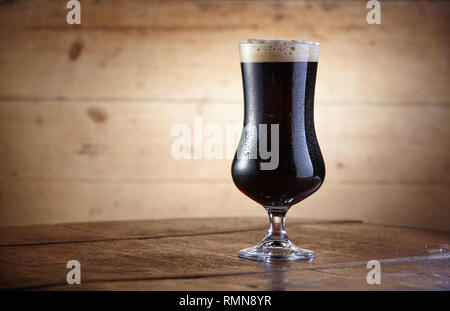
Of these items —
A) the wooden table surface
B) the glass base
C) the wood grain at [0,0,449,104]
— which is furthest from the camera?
the wood grain at [0,0,449,104]

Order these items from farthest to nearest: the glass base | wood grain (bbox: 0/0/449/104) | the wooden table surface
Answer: wood grain (bbox: 0/0/449/104), the glass base, the wooden table surface

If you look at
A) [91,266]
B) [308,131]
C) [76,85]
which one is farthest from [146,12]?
[91,266]

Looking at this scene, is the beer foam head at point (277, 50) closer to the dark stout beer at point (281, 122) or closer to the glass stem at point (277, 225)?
the dark stout beer at point (281, 122)

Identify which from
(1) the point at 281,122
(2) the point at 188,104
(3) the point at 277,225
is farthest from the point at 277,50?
(2) the point at 188,104

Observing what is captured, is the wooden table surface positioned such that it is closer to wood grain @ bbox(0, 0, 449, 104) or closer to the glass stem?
the glass stem

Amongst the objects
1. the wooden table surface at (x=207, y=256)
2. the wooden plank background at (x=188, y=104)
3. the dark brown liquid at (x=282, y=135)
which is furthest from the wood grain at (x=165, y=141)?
the dark brown liquid at (x=282, y=135)

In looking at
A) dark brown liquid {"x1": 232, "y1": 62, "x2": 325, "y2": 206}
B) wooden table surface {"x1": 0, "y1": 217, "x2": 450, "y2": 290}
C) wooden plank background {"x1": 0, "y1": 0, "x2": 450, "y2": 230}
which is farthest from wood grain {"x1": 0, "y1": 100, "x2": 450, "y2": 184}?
dark brown liquid {"x1": 232, "y1": 62, "x2": 325, "y2": 206}
